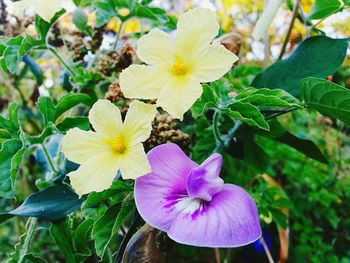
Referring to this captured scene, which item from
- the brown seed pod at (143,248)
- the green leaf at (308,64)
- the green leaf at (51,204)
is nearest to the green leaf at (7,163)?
the green leaf at (51,204)

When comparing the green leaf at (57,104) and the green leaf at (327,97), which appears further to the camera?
the green leaf at (57,104)

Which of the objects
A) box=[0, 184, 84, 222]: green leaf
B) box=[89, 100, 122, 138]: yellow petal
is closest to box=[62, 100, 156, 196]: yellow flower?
box=[89, 100, 122, 138]: yellow petal

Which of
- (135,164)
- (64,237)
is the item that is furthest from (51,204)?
(135,164)

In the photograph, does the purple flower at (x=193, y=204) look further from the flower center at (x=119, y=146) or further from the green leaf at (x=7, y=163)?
the green leaf at (x=7, y=163)

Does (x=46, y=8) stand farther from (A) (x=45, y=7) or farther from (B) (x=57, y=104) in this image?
(B) (x=57, y=104)

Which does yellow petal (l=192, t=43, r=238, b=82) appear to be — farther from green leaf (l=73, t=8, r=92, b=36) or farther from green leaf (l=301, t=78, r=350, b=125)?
green leaf (l=73, t=8, r=92, b=36)
